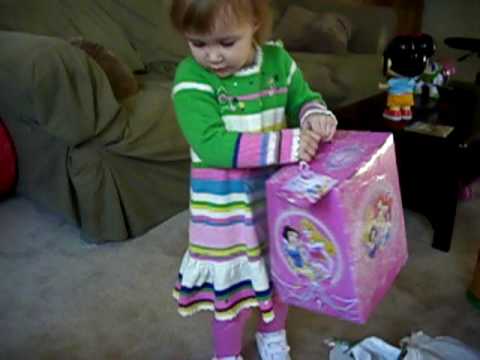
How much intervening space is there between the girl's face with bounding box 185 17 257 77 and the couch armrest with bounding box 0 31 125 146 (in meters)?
0.83

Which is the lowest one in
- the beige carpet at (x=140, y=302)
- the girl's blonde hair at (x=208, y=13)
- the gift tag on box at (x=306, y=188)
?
the beige carpet at (x=140, y=302)

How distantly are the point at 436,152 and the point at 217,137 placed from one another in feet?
3.32

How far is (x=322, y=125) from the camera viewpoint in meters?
0.91

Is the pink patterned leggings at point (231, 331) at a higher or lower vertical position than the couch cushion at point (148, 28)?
lower

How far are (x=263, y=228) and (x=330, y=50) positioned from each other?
80.2 inches

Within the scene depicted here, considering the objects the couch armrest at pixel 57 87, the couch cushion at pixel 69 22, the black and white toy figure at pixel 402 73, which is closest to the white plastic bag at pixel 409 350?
the black and white toy figure at pixel 402 73

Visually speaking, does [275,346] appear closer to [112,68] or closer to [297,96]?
[297,96]

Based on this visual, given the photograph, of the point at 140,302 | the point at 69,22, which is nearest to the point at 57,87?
the point at 140,302

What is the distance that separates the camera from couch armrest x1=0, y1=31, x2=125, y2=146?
154cm

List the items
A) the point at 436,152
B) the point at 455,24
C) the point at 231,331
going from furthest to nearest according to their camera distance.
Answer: the point at 455,24 → the point at 436,152 → the point at 231,331

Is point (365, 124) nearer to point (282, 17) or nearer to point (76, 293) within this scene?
point (76, 293)

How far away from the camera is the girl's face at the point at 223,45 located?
2.74 feet

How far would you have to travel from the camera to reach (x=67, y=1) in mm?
2291

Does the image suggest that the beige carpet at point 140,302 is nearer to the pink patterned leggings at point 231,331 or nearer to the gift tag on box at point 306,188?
the pink patterned leggings at point 231,331
